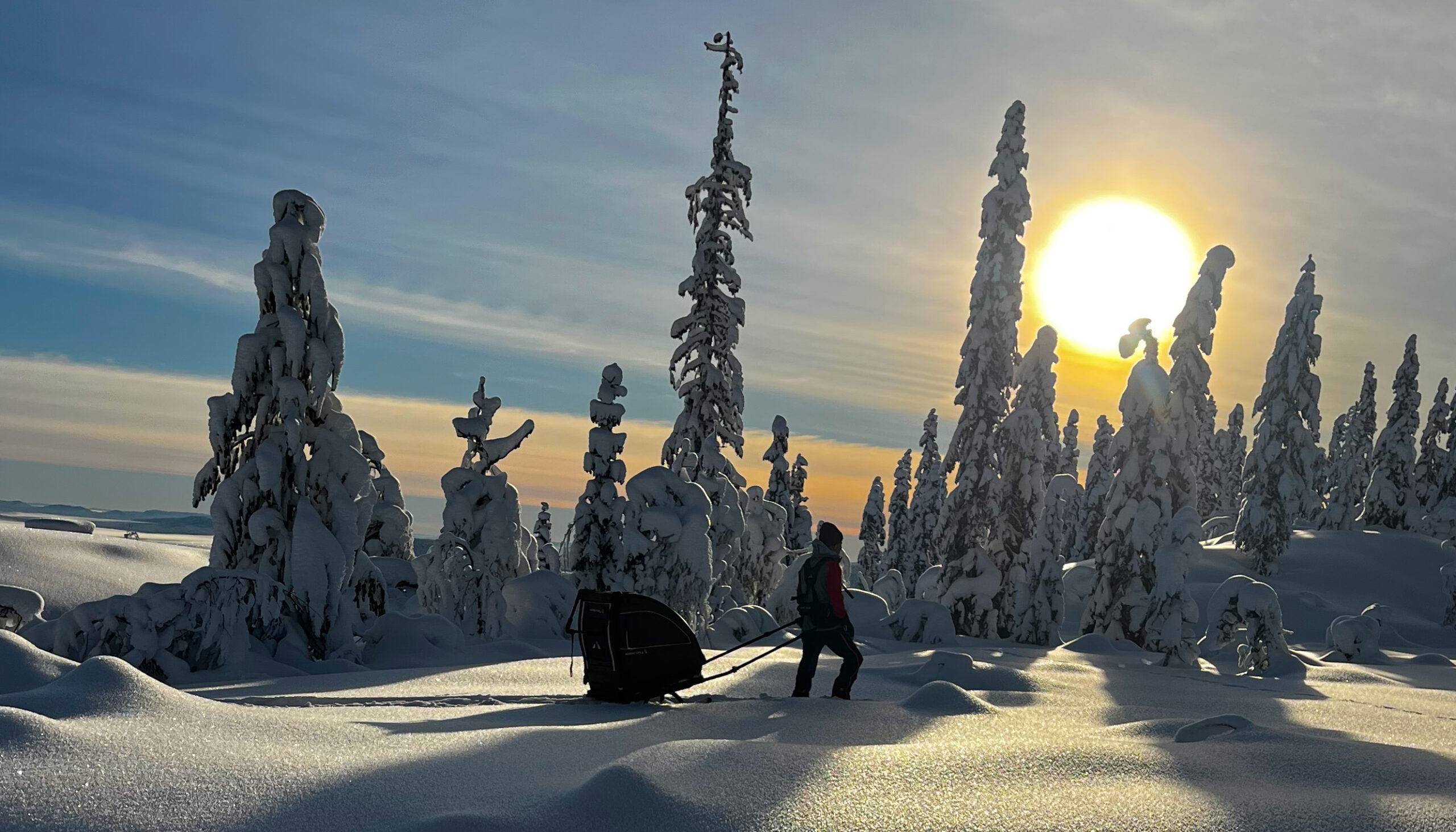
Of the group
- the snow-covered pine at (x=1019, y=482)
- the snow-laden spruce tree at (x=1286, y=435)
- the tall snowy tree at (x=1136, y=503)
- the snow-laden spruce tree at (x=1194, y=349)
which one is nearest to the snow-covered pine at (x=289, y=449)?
the snow-covered pine at (x=1019, y=482)

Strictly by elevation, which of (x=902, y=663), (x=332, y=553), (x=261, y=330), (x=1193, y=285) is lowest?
(x=902, y=663)

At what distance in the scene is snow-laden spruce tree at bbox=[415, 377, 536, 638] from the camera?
838 inches

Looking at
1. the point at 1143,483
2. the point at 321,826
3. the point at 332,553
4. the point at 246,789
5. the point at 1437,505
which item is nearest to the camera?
the point at 321,826

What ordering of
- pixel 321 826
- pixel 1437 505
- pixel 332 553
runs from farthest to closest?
1. pixel 1437 505
2. pixel 332 553
3. pixel 321 826

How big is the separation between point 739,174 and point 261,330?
1687cm

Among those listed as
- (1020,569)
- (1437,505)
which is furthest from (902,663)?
(1437,505)

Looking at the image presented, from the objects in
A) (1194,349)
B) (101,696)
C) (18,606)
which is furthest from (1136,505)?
(101,696)

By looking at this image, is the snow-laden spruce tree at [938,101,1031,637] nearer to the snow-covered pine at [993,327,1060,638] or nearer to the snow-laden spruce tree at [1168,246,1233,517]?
the snow-covered pine at [993,327,1060,638]

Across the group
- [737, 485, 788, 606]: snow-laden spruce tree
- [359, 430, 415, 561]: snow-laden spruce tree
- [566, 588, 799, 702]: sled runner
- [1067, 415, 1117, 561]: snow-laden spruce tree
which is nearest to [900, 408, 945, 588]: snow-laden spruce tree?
[1067, 415, 1117, 561]: snow-laden spruce tree

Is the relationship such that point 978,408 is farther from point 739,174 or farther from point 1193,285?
point 739,174

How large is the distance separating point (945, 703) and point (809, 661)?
1.56 metres

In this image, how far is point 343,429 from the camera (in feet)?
50.9

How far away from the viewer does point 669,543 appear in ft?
64.4

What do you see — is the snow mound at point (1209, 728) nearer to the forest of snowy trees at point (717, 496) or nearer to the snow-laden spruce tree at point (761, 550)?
the forest of snowy trees at point (717, 496)
